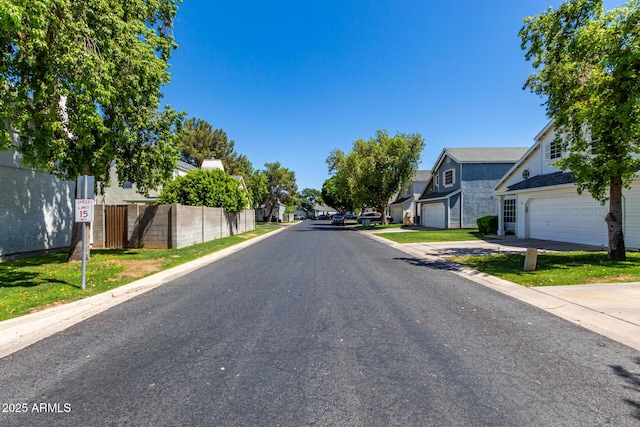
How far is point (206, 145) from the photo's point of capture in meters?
53.7

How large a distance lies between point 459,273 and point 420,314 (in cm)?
455

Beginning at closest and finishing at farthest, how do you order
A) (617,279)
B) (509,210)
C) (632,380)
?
(632,380), (617,279), (509,210)

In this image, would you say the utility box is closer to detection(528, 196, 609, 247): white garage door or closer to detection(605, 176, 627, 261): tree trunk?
detection(605, 176, 627, 261): tree trunk

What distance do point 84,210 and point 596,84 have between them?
14153mm

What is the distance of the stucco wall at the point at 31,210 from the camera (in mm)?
10883

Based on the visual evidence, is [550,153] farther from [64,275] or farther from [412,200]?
[64,275]

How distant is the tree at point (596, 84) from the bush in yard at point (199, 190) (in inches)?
699

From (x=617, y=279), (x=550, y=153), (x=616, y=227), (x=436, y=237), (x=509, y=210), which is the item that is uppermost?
(x=550, y=153)

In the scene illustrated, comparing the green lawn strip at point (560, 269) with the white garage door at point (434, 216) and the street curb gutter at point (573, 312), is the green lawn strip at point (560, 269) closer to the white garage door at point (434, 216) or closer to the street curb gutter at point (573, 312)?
the street curb gutter at point (573, 312)

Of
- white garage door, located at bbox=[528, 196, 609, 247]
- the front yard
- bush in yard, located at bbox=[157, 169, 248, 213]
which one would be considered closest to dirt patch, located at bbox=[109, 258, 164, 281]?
bush in yard, located at bbox=[157, 169, 248, 213]

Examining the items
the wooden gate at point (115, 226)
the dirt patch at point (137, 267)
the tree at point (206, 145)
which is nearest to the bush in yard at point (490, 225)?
the dirt patch at point (137, 267)

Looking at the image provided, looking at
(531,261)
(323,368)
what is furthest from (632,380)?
(531,261)

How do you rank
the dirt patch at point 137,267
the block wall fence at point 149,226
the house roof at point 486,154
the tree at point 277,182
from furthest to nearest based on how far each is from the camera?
the tree at point 277,182, the house roof at point 486,154, the block wall fence at point 149,226, the dirt patch at point 137,267

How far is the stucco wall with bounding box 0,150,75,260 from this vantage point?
10883mm
